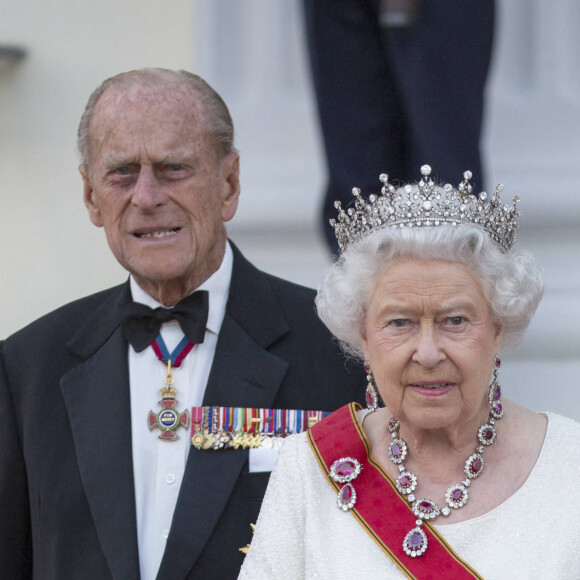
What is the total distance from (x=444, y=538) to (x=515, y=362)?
136 centimetres

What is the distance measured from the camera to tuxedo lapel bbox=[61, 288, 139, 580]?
3.01 m

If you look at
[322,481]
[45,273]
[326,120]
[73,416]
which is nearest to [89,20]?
[45,273]

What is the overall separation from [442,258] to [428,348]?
0.18m

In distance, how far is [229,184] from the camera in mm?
3301

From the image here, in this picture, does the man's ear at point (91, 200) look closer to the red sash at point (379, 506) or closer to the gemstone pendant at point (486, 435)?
the red sash at point (379, 506)

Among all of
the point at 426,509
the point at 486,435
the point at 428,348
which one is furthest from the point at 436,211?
the point at 426,509

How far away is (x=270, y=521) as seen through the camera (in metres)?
2.70

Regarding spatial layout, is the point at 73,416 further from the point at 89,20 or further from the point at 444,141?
the point at 89,20

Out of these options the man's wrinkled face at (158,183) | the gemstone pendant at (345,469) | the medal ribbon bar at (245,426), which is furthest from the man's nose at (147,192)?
the gemstone pendant at (345,469)

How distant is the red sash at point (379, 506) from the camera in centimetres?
257

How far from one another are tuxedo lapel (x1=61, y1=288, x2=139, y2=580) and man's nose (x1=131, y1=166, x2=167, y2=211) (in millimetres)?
263

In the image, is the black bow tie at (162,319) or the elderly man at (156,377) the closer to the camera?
the elderly man at (156,377)

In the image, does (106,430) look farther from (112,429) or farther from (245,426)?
(245,426)

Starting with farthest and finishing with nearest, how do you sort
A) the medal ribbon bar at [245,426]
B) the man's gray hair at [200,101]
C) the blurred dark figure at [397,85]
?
the blurred dark figure at [397,85]
the man's gray hair at [200,101]
the medal ribbon bar at [245,426]
